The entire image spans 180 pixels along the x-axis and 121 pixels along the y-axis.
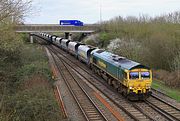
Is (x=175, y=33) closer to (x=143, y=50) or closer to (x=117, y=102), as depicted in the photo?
(x=143, y=50)

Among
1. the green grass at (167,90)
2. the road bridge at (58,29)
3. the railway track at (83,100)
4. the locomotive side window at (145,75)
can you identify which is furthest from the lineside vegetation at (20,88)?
the road bridge at (58,29)

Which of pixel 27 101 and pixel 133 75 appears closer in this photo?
pixel 27 101

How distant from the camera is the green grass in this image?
25453 mm

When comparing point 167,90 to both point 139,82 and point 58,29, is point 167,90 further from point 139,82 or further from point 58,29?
point 58,29

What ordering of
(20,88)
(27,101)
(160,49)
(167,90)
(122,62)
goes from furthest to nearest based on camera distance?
(160,49) < (167,90) < (122,62) < (20,88) < (27,101)

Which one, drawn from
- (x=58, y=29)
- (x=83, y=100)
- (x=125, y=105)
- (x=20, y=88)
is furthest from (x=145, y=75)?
(x=58, y=29)

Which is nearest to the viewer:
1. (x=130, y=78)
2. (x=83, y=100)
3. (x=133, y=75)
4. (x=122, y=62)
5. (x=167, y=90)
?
(x=130, y=78)

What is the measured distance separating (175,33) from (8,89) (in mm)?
24907

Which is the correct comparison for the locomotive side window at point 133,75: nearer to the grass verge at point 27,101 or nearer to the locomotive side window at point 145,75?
the locomotive side window at point 145,75

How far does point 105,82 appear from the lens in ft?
104

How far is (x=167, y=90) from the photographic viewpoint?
92.4 feet

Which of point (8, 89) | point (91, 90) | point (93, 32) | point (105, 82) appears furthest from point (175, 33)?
point (93, 32)

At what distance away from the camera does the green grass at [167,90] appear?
25.5 meters

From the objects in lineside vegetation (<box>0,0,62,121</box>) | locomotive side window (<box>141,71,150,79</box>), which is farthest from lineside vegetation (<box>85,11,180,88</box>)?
lineside vegetation (<box>0,0,62,121</box>)
